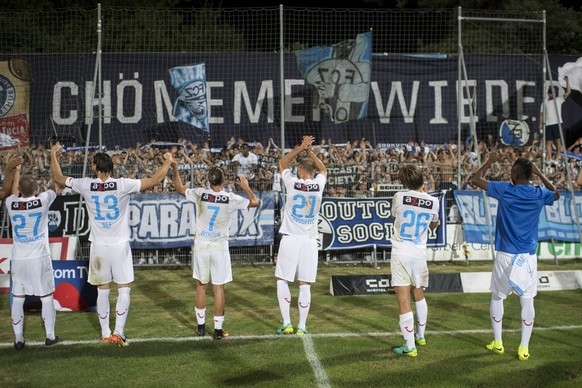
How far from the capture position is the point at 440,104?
2144 cm

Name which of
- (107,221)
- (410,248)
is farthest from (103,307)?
(410,248)

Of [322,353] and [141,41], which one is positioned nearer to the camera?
[322,353]

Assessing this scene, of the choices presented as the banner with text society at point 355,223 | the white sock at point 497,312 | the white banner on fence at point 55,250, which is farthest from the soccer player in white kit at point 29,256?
the banner with text society at point 355,223

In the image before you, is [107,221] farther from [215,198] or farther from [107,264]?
[215,198]

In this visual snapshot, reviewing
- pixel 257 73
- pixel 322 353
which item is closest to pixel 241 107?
pixel 257 73

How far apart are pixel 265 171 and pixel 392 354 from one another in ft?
30.0

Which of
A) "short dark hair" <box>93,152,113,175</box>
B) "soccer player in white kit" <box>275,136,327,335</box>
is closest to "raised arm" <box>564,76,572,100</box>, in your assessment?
"soccer player in white kit" <box>275,136,327,335</box>

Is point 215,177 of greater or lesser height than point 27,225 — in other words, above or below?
above

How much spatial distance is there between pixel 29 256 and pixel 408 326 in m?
4.99

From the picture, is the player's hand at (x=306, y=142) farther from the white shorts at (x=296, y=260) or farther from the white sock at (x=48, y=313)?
the white sock at (x=48, y=313)

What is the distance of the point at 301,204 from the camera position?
32.8ft

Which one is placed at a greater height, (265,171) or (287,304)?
(265,171)

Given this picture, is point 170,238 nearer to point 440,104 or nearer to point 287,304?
point 287,304

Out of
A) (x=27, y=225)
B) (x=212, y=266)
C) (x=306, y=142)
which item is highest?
(x=306, y=142)
